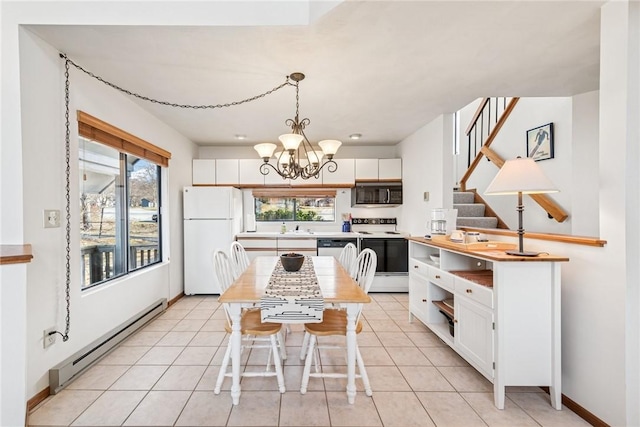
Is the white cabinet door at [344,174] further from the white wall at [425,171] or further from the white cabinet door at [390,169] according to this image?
the white wall at [425,171]

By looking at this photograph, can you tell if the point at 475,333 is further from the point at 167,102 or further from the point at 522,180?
the point at 167,102

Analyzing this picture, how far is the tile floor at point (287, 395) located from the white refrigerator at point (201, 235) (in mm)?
1524

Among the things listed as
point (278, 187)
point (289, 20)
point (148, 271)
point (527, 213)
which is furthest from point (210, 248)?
point (527, 213)

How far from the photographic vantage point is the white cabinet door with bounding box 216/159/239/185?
4.80 meters

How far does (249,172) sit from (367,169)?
1930mm

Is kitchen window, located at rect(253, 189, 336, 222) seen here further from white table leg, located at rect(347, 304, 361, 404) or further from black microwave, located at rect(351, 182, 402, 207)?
white table leg, located at rect(347, 304, 361, 404)

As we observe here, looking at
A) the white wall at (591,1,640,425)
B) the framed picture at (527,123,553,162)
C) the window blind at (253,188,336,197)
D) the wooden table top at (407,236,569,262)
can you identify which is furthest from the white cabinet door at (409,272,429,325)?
the window blind at (253,188,336,197)

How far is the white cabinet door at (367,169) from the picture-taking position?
16.1ft

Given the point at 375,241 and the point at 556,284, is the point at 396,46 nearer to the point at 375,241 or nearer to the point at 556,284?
the point at 556,284

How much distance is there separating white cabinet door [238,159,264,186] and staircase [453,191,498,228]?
10.0 ft

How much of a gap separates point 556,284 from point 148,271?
3.84m

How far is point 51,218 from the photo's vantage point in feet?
6.82

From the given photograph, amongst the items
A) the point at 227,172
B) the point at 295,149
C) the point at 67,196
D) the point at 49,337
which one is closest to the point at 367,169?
the point at 227,172

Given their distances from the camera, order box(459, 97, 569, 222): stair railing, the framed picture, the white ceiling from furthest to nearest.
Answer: box(459, 97, 569, 222): stair railing < the framed picture < the white ceiling
